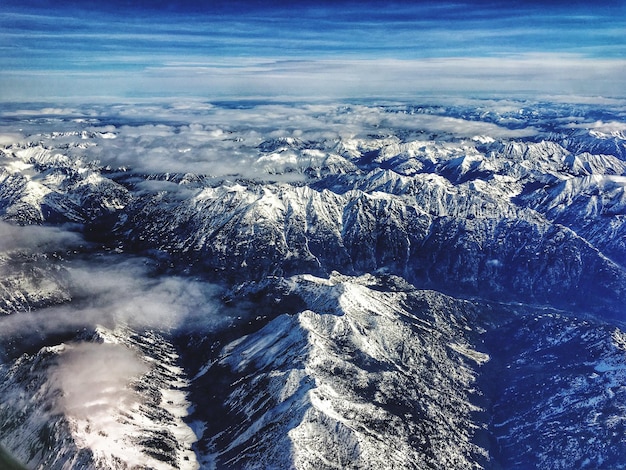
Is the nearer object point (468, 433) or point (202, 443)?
point (202, 443)

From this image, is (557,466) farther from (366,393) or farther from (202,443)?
(202,443)

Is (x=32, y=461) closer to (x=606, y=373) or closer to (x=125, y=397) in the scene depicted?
(x=125, y=397)

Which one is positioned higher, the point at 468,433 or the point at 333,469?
the point at 333,469

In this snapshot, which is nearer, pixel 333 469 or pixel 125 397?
pixel 333 469

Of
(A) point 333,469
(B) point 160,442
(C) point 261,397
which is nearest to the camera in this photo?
(A) point 333,469

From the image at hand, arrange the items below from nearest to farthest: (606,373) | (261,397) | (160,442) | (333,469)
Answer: (333,469) → (160,442) → (261,397) → (606,373)

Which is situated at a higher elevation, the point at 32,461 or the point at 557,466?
the point at 32,461

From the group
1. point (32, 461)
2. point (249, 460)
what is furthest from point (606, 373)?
point (32, 461)

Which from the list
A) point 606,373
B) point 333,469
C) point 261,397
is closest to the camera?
point 333,469

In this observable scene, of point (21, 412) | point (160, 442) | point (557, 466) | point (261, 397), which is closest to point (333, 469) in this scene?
point (261, 397)
